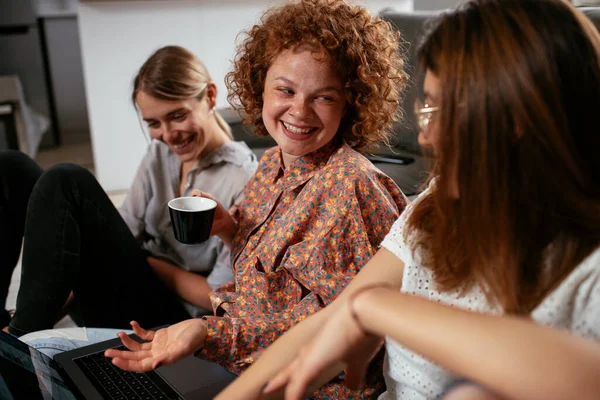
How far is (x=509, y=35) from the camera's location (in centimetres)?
65

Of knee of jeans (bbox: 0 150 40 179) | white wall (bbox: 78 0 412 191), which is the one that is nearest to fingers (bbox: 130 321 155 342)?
knee of jeans (bbox: 0 150 40 179)

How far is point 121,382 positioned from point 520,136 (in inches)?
33.0

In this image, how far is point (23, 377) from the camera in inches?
39.7

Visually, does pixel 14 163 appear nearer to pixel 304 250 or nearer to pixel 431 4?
pixel 304 250

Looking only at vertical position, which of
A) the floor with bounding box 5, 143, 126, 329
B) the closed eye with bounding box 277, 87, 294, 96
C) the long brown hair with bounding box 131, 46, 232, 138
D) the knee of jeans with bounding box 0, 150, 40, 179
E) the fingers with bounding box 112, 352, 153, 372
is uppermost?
the closed eye with bounding box 277, 87, 294, 96

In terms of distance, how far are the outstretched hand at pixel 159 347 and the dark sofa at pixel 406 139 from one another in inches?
39.8

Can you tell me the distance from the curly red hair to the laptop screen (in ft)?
2.25

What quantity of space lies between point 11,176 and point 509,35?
1332 millimetres

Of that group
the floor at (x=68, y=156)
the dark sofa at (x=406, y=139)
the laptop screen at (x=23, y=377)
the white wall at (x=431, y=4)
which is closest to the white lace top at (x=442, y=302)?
the laptop screen at (x=23, y=377)

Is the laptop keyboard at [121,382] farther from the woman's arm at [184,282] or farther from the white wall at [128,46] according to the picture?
the white wall at [128,46]

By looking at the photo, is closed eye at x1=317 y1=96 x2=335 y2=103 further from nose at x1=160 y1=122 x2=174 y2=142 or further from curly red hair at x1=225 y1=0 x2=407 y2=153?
nose at x1=160 y1=122 x2=174 y2=142

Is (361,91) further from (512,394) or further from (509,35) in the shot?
(512,394)

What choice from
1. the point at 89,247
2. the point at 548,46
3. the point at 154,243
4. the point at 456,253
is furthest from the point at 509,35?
the point at 154,243

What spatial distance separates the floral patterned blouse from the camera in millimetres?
1039
